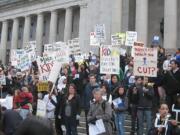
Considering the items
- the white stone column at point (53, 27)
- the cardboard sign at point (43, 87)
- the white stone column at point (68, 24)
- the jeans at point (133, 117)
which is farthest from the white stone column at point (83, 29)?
the jeans at point (133, 117)

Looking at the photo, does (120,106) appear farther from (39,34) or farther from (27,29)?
(27,29)

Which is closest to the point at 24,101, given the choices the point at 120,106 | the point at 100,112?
the point at 120,106

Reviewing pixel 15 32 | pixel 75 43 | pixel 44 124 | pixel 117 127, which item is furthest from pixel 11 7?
pixel 44 124

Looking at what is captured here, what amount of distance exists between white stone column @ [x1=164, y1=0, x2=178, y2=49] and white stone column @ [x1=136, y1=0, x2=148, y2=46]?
2.56 meters

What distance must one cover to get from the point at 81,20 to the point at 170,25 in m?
17.0

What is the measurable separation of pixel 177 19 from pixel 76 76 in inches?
848

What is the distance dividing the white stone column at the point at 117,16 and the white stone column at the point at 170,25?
17.5ft

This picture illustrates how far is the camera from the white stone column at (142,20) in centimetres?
3650

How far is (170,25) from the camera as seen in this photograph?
112 ft

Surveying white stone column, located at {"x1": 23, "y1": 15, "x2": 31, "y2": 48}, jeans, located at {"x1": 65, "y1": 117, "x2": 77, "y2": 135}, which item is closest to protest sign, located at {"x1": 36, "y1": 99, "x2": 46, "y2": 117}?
jeans, located at {"x1": 65, "y1": 117, "x2": 77, "y2": 135}

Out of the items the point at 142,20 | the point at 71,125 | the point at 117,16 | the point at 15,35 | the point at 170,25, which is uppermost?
the point at 15,35

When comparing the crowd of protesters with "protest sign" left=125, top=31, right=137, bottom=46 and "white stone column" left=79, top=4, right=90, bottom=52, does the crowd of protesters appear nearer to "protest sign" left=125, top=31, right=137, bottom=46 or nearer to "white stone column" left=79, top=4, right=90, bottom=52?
"protest sign" left=125, top=31, right=137, bottom=46

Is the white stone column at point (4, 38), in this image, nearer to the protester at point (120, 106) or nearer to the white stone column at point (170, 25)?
the white stone column at point (170, 25)

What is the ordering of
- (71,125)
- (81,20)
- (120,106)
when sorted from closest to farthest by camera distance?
(71,125), (120,106), (81,20)
